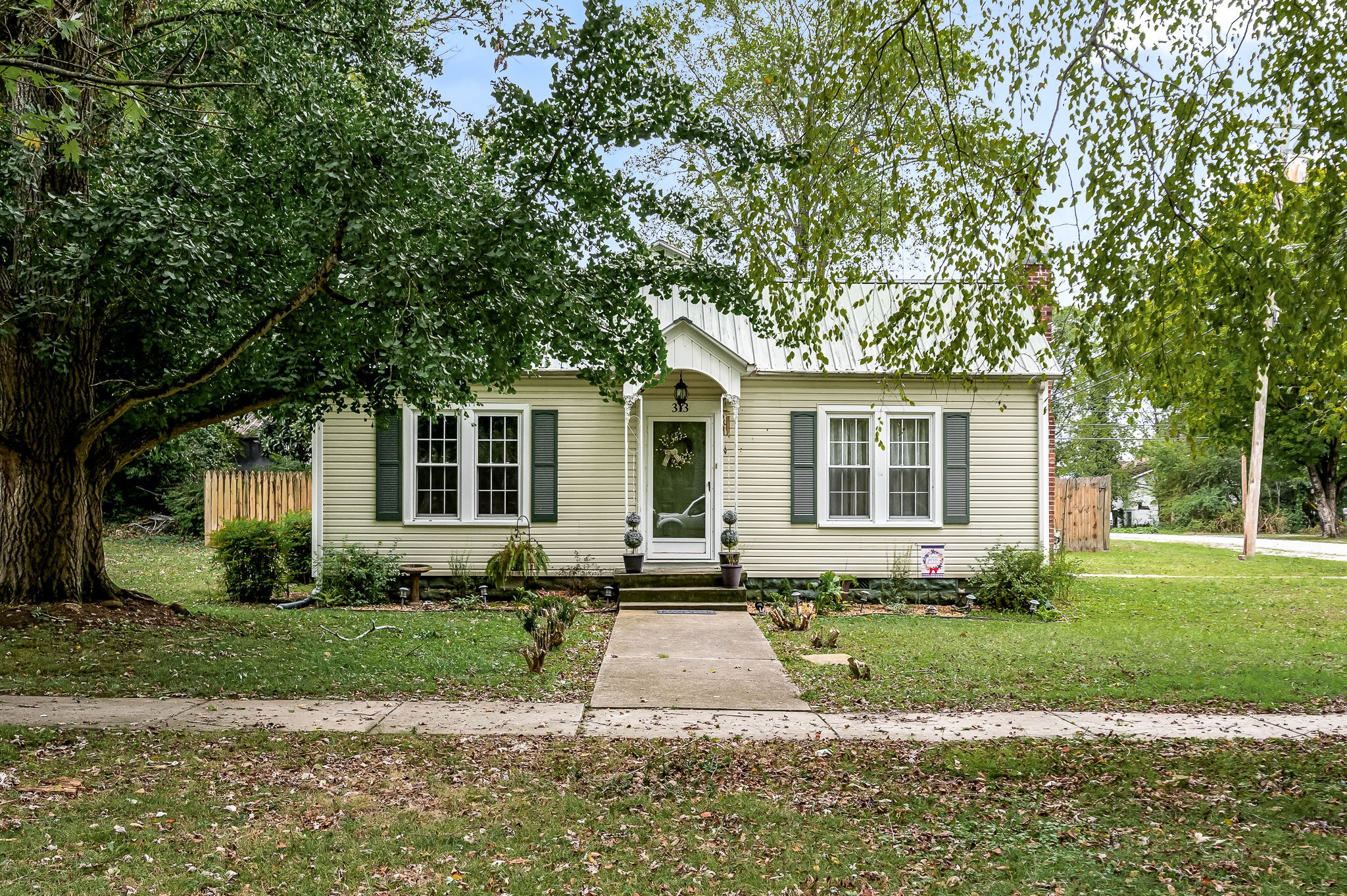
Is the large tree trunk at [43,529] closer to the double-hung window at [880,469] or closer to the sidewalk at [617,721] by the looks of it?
the sidewalk at [617,721]

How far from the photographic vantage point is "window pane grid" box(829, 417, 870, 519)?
1364 cm

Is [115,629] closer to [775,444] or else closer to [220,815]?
[220,815]

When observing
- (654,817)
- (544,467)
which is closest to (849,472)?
(544,467)

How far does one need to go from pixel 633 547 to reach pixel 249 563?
5405 millimetres

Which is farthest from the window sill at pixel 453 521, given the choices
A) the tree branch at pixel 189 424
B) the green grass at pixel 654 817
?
the green grass at pixel 654 817

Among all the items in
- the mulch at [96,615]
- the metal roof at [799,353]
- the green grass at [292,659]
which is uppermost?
the metal roof at [799,353]

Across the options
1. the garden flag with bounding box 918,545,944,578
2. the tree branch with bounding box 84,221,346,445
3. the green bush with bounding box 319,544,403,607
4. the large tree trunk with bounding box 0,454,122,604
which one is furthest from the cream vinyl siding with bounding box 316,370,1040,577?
the tree branch with bounding box 84,221,346,445

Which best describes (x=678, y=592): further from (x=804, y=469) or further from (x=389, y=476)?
(x=389, y=476)

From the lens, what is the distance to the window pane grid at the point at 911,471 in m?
13.6

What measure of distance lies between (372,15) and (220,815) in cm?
707

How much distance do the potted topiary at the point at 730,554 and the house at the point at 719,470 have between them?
27cm

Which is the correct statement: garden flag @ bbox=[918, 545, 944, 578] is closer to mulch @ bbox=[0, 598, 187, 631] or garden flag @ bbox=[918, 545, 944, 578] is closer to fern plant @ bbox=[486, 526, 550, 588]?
fern plant @ bbox=[486, 526, 550, 588]

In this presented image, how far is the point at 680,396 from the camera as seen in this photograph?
43.3 ft

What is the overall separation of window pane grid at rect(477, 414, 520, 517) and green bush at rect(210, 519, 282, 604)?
9.63ft
